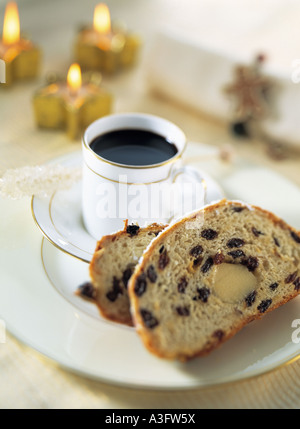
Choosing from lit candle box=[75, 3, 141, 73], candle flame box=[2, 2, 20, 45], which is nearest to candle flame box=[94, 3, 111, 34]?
lit candle box=[75, 3, 141, 73]

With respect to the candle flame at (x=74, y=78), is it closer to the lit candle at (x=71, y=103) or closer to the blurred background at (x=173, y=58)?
the lit candle at (x=71, y=103)

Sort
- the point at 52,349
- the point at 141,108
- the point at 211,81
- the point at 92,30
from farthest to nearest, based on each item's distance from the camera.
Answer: the point at 92,30, the point at 141,108, the point at 211,81, the point at 52,349

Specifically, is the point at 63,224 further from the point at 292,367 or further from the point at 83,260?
the point at 292,367

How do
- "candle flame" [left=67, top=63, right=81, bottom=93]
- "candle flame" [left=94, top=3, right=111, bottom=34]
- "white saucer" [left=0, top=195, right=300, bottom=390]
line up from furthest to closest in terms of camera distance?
"candle flame" [left=94, top=3, right=111, bottom=34]
"candle flame" [left=67, top=63, right=81, bottom=93]
"white saucer" [left=0, top=195, right=300, bottom=390]

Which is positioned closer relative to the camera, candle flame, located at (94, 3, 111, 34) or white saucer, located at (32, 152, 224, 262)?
white saucer, located at (32, 152, 224, 262)

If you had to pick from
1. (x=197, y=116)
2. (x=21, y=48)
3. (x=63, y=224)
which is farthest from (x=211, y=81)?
(x=63, y=224)

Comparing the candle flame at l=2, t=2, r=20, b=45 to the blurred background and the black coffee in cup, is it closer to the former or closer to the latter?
the blurred background
